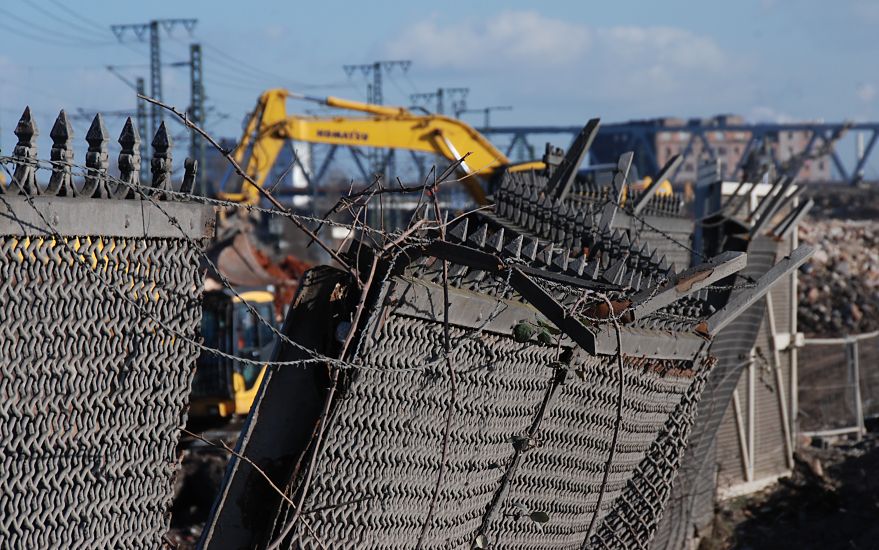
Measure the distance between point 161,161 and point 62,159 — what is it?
13.5 inches

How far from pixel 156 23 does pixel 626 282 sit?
4130 centimetres

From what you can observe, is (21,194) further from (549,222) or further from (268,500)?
(549,222)

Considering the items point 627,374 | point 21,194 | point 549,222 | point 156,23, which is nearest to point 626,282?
point 627,374

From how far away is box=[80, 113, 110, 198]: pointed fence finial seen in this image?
3094 millimetres

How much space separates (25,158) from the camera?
2.82 m

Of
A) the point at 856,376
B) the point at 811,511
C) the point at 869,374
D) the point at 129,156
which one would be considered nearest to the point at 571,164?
the point at 129,156

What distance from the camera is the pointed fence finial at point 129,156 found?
3.21 meters

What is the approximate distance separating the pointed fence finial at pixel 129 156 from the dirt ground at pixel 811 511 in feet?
23.6

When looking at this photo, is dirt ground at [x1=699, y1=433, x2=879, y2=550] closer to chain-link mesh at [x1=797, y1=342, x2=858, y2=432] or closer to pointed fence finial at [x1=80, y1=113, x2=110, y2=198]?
chain-link mesh at [x1=797, y1=342, x2=858, y2=432]

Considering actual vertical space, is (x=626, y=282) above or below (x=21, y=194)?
below

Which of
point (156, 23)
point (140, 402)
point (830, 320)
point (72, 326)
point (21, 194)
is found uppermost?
point (156, 23)

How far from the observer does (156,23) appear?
43031 mm

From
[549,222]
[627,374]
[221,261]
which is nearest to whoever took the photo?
[627,374]

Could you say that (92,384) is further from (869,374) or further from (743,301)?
(869,374)
